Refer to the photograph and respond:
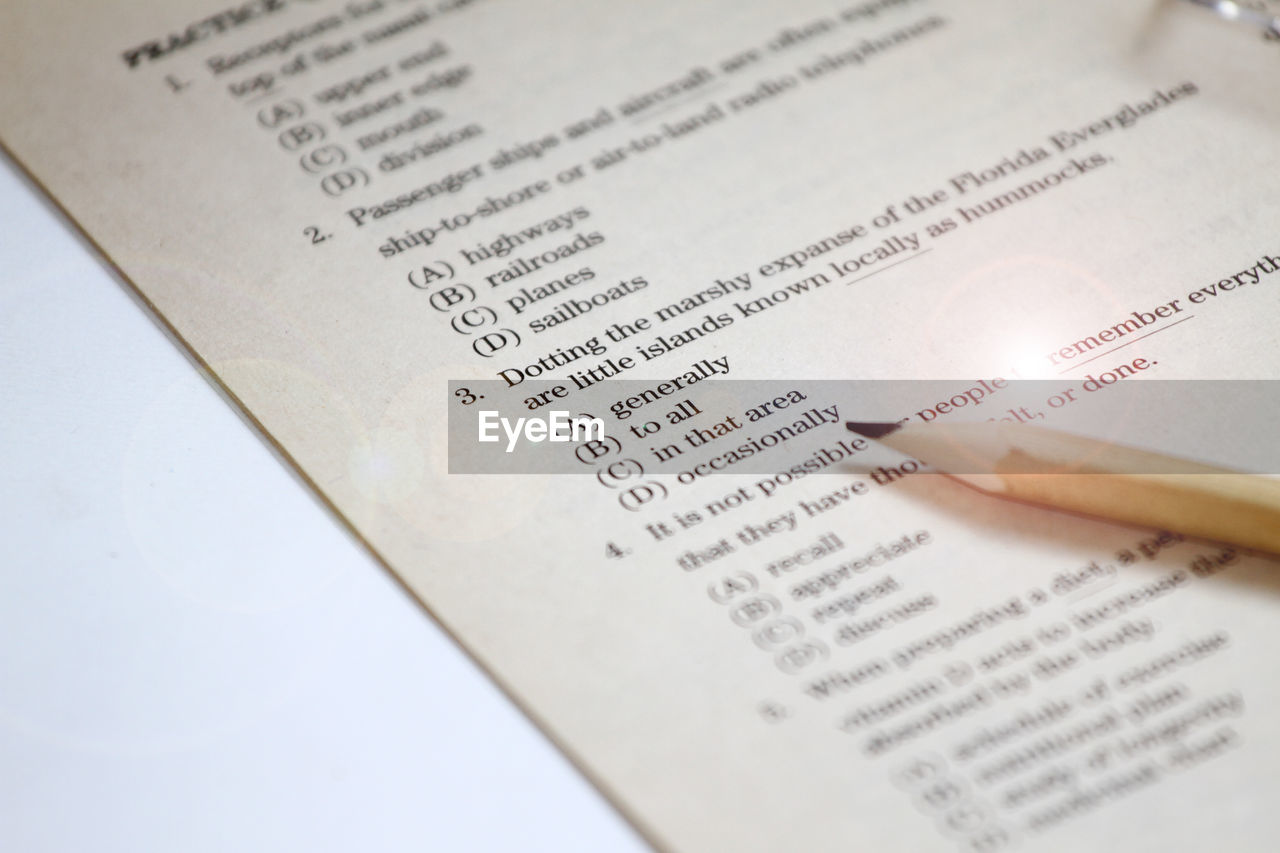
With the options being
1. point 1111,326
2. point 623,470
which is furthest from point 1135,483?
point 623,470

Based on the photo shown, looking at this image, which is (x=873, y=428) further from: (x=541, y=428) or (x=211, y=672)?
(x=211, y=672)

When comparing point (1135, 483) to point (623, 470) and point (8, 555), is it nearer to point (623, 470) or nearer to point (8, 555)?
point (623, 470)

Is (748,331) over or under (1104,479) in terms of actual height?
over

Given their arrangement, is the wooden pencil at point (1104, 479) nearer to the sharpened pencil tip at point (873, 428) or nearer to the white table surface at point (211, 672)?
the sharpened pencil tip at point (873, 428)

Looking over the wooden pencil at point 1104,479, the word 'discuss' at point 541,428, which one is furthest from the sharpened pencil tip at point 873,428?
the word 'discuss' at point 541,428

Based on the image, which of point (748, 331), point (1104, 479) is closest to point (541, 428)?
point (748, 331)

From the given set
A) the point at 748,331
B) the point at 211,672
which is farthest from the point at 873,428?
the point at 211,672
